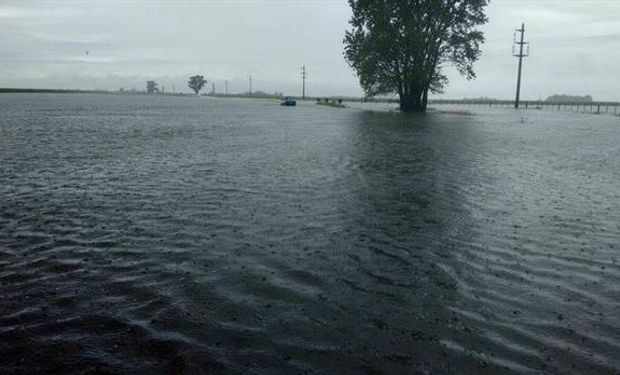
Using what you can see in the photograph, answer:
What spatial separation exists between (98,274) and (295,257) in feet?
13.8

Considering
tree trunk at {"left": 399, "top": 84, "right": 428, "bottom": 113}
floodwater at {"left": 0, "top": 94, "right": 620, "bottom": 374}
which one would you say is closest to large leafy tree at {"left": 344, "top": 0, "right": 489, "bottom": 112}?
tree trunk at {"left": 399, "top": 84, "right": 428, "bottom": 113}

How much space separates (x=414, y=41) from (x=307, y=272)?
72483mm

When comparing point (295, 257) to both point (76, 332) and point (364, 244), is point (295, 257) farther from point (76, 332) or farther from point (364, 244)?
point (76, 332)

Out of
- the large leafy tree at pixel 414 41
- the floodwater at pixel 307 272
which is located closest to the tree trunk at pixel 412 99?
the large leafy tree at pixel 414 41

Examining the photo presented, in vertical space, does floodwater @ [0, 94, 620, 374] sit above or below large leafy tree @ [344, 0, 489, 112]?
below

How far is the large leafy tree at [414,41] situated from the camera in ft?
259

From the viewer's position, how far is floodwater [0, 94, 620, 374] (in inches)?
295

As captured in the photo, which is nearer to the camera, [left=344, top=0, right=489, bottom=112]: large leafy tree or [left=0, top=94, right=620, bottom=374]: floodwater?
[left=0, top=94, right=620, bottom=374]: floodwater

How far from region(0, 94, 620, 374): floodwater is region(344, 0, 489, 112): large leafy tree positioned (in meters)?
60.3

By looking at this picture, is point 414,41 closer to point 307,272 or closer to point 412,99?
point 412,99

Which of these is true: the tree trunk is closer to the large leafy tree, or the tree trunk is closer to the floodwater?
the large leafy tree


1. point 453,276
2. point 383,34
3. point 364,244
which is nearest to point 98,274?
point 364,244

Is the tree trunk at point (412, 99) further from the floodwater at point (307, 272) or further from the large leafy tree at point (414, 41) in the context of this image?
the floodwater at point (307, 272)

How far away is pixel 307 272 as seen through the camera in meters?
10.7
